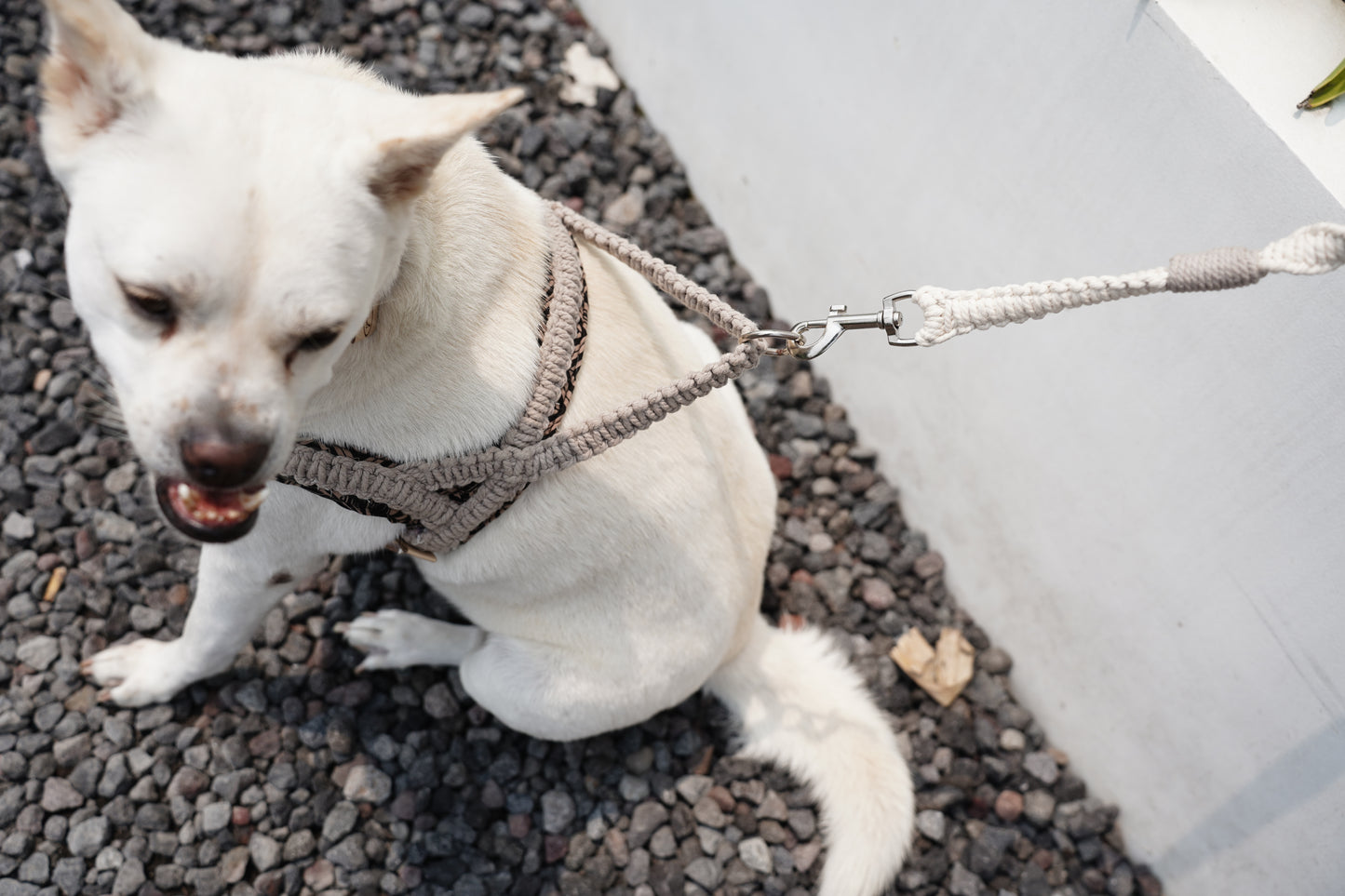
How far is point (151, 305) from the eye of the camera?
1.34 metres

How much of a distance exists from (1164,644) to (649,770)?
1.48 m

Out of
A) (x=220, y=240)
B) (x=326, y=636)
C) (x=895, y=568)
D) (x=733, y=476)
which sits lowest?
(x=326, y=636)

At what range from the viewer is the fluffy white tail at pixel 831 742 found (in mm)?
2320

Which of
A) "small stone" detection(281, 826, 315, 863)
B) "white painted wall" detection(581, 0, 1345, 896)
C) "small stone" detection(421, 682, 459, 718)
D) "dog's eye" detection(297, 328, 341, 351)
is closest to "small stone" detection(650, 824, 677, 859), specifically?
"small stone" detection(421, 682, 459, 718)

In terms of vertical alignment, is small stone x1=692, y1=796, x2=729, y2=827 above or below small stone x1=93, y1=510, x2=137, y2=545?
above

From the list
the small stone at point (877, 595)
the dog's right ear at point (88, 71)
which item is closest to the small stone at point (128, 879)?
the dog's right ear at point (88, 71)

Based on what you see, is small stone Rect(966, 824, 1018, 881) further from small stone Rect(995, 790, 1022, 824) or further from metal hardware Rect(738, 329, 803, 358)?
metal hardware Rect(738, 329, 803, 358)

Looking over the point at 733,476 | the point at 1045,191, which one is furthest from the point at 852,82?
the point at 733,476

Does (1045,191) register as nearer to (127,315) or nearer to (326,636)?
(127,315)

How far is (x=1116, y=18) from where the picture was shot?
1902 mm

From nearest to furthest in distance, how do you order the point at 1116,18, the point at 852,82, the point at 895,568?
1. the point at 1116,18
2. the point at 852,82
3. the point at 895,568

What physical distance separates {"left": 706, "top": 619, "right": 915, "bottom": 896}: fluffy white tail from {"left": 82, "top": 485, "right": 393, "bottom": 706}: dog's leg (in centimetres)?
112

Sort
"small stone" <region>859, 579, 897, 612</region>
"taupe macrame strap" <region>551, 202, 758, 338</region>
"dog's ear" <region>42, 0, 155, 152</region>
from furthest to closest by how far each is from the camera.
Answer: "small stone" <region>859, 579, 897, 612</region>, "taupe macrame strap" <region>551, 202, 758, 338</region>, "dog's ear" <region>42, 0, 155, 152</region>

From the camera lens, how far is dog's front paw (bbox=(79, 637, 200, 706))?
2.45m
